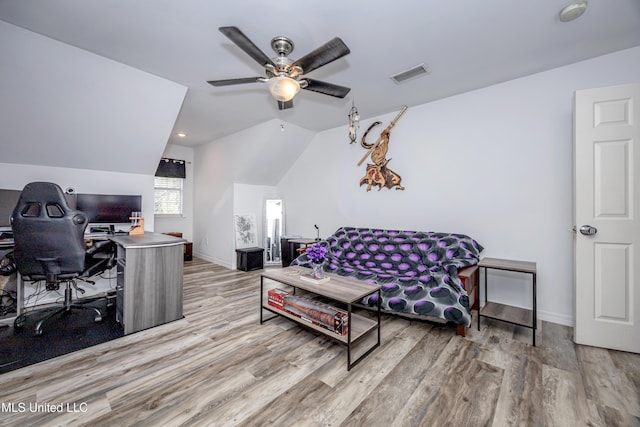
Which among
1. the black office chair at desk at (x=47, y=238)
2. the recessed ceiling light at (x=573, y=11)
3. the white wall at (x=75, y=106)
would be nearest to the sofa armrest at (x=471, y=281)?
the recessed ceiling light at (x=573, y=11)

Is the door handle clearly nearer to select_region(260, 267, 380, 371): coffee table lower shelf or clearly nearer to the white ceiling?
the white ceiling

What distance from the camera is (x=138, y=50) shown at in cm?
236

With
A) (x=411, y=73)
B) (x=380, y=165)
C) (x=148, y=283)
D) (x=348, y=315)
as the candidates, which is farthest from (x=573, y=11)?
(x=148, y=283)

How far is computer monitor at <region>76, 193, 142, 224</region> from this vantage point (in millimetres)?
3445

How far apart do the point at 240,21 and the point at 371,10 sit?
101cm

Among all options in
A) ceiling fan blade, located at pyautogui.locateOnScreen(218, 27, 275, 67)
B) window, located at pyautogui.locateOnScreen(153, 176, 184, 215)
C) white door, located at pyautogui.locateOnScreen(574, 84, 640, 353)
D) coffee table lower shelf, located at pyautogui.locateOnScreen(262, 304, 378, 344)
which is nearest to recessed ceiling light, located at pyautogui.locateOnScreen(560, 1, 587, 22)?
white door, located at pyautogui.locateOnScreen(574, 84, 640, 353)

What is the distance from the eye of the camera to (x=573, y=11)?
1.83m

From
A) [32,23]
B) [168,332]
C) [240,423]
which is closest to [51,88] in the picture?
[32,23]

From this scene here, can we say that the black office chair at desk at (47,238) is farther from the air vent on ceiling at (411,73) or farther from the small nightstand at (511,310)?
the small nightstand at (511,310)

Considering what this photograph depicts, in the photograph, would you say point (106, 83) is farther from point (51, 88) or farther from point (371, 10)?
point (371, 10)

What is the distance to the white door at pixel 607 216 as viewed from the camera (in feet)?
6.75

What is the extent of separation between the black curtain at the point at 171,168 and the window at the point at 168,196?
183 mm

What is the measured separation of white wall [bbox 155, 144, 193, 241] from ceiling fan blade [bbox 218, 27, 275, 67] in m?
4.78

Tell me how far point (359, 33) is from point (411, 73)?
91 cm
